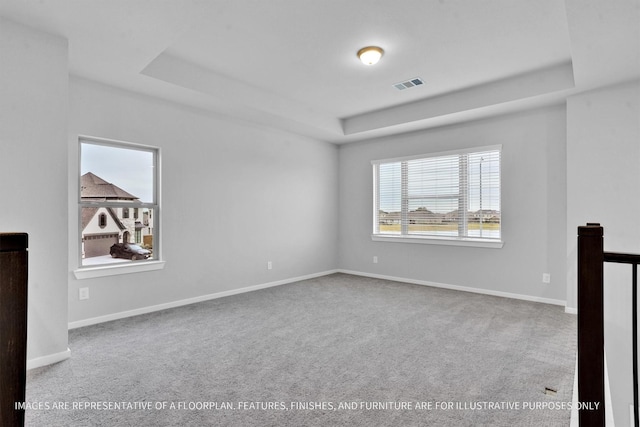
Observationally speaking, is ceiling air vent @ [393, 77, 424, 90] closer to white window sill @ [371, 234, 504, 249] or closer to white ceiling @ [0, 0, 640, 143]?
white ceiling @ [0, 0, 640, 143]

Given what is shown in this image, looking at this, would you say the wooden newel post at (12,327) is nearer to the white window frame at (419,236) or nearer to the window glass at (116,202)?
the window glass at (116,202)

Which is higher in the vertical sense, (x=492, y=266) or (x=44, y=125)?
(x=44, y=125)

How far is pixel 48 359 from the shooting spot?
256cm

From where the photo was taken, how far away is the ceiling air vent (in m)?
4.06

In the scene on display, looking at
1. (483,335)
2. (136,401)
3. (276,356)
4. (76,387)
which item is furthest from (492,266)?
(76,387)

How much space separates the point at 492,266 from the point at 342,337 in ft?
9.13

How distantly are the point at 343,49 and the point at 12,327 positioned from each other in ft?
10.6

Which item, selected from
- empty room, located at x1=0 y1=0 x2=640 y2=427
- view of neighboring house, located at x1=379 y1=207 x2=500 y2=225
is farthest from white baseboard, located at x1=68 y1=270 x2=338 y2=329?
view of neighboring house, located at x1=379 y1=207 x2=500 y2=225

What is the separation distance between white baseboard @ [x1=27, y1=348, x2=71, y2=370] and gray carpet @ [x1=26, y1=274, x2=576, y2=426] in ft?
0.21

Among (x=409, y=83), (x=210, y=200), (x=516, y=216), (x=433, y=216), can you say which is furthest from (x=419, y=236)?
(x=210, y=200)

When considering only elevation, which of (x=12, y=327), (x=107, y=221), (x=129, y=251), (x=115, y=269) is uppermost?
(x=107, y=221)

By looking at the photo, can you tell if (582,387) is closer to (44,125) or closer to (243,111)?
(44,125)

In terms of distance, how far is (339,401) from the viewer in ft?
6.80

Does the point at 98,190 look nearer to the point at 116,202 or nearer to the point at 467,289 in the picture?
the point at 116,202
